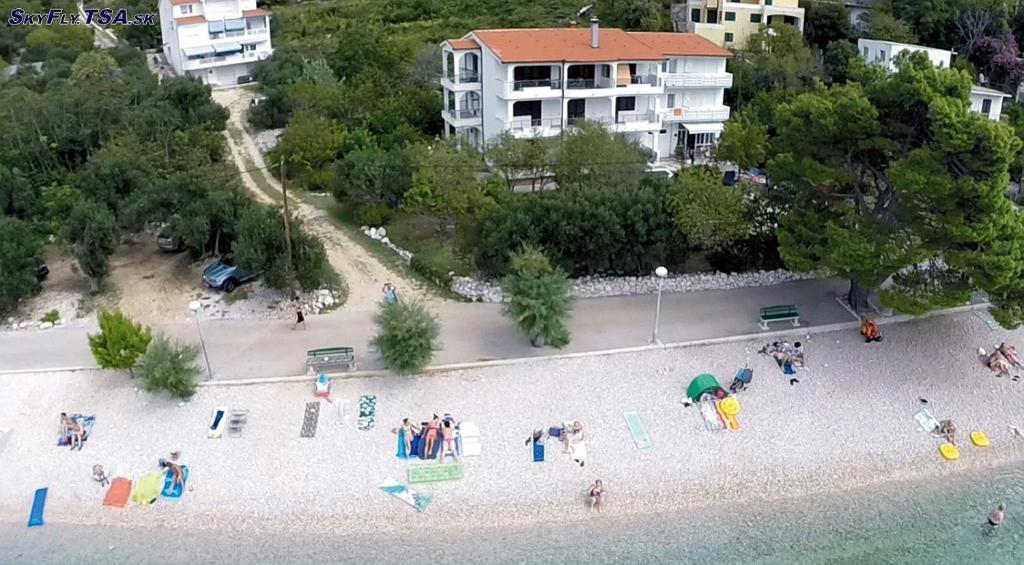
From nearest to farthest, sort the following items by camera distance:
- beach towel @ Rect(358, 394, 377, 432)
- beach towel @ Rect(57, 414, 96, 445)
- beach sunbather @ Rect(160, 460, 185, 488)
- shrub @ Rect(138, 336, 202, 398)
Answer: beach sunbather @ Rect(160, 460, 185, 488) → beach towel @ Rect(57, 414, 96, 445) → beach towel @ Rect(358, 394, 377, 432) → shrub @ Rect(138, 336, 202, 398)

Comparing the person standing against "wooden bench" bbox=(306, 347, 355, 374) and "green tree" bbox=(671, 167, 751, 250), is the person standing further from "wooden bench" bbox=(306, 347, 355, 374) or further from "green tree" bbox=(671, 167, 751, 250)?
"green tree" bbox=(671, 167, 751, 250)

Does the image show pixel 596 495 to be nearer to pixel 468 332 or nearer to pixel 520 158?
pixel 468 332

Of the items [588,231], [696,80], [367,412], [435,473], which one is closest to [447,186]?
[588,231]

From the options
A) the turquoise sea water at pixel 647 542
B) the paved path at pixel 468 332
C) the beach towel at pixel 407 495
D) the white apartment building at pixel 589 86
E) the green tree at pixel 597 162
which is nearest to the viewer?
the turquoise sea water at pixel 647 542

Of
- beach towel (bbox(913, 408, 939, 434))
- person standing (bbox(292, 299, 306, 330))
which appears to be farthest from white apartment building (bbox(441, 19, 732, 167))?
beach towel (bbox(913, 408, 939, 434))

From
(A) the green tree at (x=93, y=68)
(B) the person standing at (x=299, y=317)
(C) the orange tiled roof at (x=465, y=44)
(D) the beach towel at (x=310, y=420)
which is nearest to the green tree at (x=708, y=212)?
(B) the person standing at (x=299, y=317)

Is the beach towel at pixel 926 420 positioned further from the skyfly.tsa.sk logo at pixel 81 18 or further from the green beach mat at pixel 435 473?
the skyfly.tsa.sk logo at pixel 81 18

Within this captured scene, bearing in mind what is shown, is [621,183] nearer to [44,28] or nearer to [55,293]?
[55,293]
